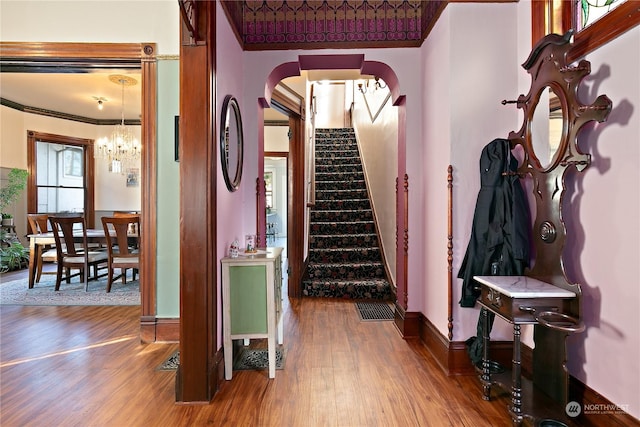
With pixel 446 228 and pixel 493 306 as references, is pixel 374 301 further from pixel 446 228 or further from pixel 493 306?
pixel 493 306

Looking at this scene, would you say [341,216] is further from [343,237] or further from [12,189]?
[12,189]

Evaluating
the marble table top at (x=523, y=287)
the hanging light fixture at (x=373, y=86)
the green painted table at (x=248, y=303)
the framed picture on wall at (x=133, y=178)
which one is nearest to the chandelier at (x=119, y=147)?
the framed picture on wall at (x=133, y=178)

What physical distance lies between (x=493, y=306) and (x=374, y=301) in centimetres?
248

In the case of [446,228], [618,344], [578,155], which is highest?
[578,155]

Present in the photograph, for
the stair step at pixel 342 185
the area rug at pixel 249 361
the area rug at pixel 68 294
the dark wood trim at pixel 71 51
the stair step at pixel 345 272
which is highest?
the dark wood trim at pixel 71 51

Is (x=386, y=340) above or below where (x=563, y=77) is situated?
below

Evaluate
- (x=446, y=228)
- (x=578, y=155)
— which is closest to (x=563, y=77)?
(x=578, y=155)

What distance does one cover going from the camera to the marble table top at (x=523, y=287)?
182cm

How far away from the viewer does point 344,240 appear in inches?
209

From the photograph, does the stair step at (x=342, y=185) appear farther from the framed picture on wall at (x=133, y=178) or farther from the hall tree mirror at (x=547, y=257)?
the framed picture on wall at (x=133, y=178)

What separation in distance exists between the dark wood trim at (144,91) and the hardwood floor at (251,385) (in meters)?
0.58

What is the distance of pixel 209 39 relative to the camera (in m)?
2.26

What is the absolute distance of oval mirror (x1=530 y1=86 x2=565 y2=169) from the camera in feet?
6.57

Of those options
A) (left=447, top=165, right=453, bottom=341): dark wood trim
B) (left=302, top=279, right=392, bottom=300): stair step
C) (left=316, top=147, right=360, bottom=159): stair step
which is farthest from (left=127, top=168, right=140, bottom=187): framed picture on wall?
(left=447, top=165, right=453, bottom=341): dark wood trim
